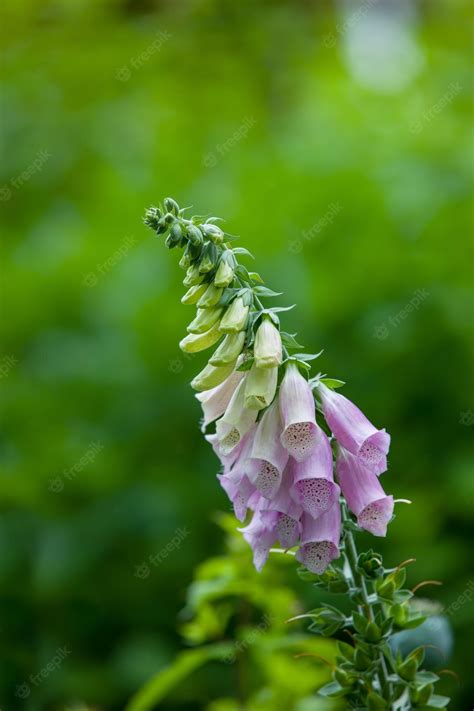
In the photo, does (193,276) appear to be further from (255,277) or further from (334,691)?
(334,691)

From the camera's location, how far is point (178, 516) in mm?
3428

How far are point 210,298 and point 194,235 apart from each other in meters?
0.09

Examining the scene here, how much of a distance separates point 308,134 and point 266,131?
114 inches

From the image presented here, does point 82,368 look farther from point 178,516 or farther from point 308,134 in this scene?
point 308,134

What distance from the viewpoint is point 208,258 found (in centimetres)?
128

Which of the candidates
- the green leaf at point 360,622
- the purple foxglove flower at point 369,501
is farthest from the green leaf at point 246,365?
the green leaf at point 360,622

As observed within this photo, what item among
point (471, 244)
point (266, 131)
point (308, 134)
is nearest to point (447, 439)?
point (471, 244)

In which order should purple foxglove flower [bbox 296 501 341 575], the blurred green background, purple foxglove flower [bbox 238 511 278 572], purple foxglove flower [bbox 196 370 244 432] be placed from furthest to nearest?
1. the blurred green background
2. purple foxglove flower [bbox 196 370 244 432]
3. purple foxglove flower [bbox 238 511 278 572]
4. purple foxglove flower [bbox 296 501 341 575]

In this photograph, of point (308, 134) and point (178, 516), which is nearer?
point (178, 516)

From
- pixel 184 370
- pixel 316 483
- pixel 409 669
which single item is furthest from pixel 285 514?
pixel 184 370

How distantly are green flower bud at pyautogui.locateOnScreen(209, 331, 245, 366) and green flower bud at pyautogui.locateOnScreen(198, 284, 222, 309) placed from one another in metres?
0.05

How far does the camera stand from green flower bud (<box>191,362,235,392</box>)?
1348 millimetres

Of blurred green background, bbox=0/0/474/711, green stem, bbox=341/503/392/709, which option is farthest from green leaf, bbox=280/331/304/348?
blurred green background, bbox=0/0/474/711

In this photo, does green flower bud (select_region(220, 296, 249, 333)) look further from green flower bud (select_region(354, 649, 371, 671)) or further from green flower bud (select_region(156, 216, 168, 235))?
green flower bud (select_region(354, 649, 371, 671))
